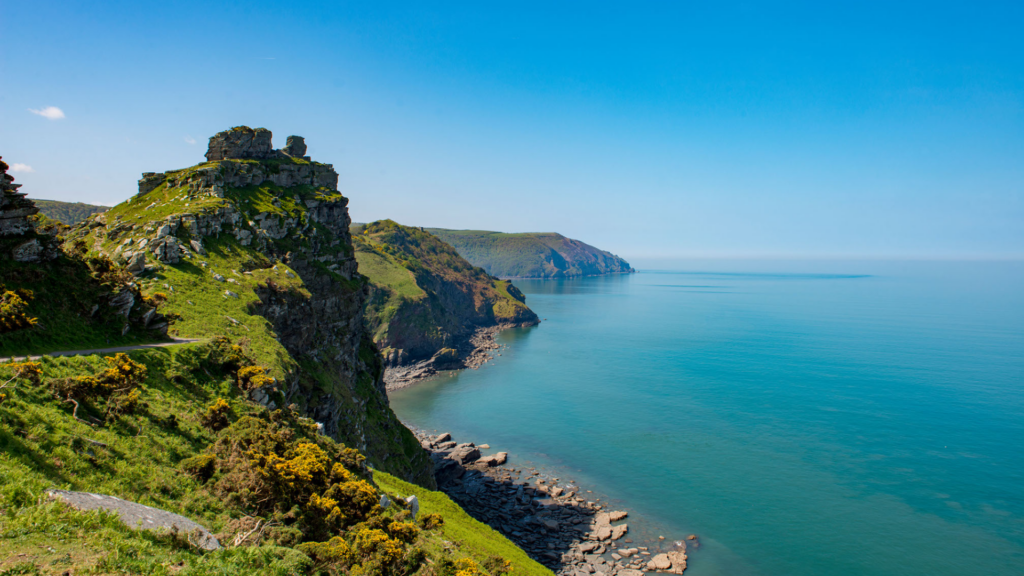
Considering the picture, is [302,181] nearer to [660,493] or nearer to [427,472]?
[427,472]

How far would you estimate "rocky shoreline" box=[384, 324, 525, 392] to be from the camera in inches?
4867

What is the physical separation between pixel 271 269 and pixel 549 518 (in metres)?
45.8

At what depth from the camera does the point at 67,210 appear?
575ft

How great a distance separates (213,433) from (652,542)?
157ft

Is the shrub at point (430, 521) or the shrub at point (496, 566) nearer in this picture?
the shrub at point (496, 566)

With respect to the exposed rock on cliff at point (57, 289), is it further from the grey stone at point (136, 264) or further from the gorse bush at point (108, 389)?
the grey stone at point (136, 264)

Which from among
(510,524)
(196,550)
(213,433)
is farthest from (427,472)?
(196,550)

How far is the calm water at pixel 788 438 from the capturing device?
5419 centimetres

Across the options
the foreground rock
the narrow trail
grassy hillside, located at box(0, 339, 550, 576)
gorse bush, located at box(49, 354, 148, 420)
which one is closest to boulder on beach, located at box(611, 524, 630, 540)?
grassy hillside, located at box(0, 339, 550, 576)

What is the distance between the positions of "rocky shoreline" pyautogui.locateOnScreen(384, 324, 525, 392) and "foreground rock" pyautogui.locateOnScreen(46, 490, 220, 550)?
332 ft

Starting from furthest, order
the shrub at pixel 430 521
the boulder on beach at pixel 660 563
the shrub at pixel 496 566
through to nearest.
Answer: the boulder on beach at pixel 660 563
the shrub at pixel 430 521
the shrub at pixel 496 566

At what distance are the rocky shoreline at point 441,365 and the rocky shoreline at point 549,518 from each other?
47.9m

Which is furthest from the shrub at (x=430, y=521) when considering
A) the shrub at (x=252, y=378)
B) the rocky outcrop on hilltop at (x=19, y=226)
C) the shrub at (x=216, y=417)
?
the rocky outcrop on hilltop at (x=19, y=226)

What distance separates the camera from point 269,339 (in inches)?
1713
